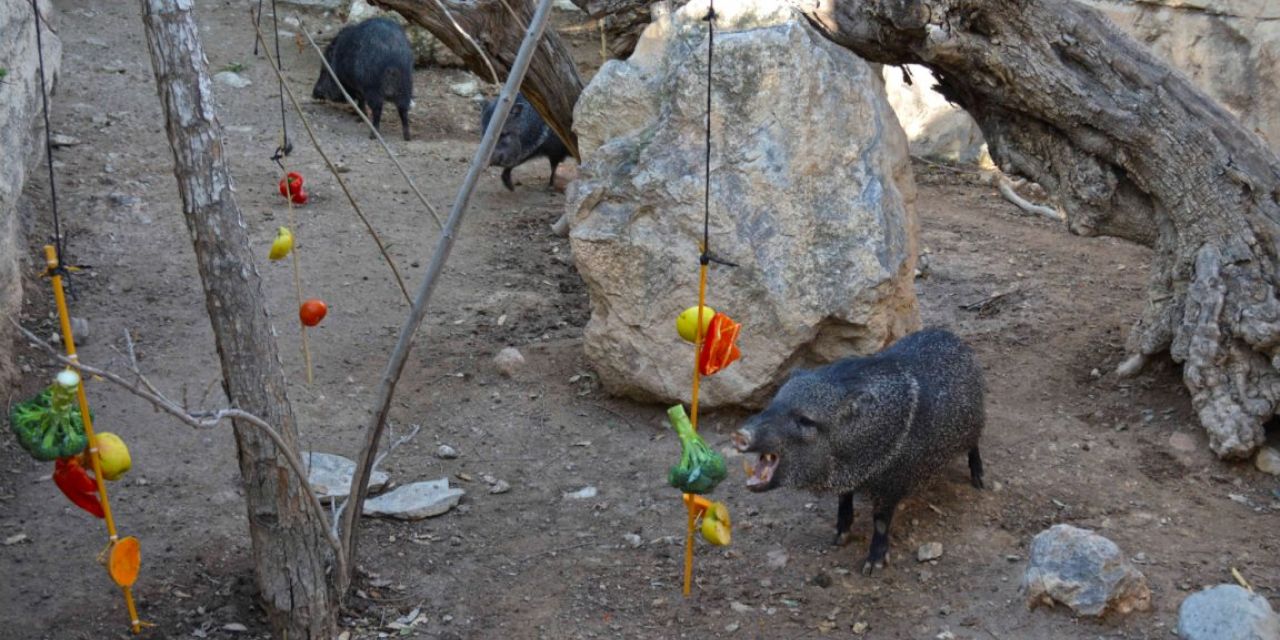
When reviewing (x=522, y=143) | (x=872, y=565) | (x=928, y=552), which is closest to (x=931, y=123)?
(x=522, y=143)

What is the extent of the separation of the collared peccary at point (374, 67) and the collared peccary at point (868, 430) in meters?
6.43

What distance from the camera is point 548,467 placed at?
5.36 m

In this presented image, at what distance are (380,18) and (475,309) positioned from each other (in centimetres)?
442

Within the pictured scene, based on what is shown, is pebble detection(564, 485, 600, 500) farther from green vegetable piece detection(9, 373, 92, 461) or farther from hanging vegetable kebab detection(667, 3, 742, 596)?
green vegetable piece detection(9, 373, 92, 461)

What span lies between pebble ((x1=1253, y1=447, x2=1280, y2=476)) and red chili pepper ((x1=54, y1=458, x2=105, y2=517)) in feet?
13.9

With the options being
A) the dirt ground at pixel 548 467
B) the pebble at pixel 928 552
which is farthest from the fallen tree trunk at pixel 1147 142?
the pebble at pixel 928 552

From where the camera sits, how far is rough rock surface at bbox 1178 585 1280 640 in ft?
12.2

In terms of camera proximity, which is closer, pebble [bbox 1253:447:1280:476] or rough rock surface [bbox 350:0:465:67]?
pebble [bbox 1253:447:1280:476]

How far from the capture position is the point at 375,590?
440cm

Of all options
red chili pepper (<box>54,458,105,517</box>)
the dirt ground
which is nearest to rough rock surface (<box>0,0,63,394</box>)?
the dirt ground

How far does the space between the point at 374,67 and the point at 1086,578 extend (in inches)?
301

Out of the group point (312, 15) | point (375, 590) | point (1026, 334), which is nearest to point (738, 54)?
point (1026, 334)

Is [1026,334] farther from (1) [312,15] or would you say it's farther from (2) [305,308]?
(1) [312,15]

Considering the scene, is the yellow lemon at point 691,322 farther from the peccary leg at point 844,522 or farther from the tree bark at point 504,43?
the tree bark at point 504,43
